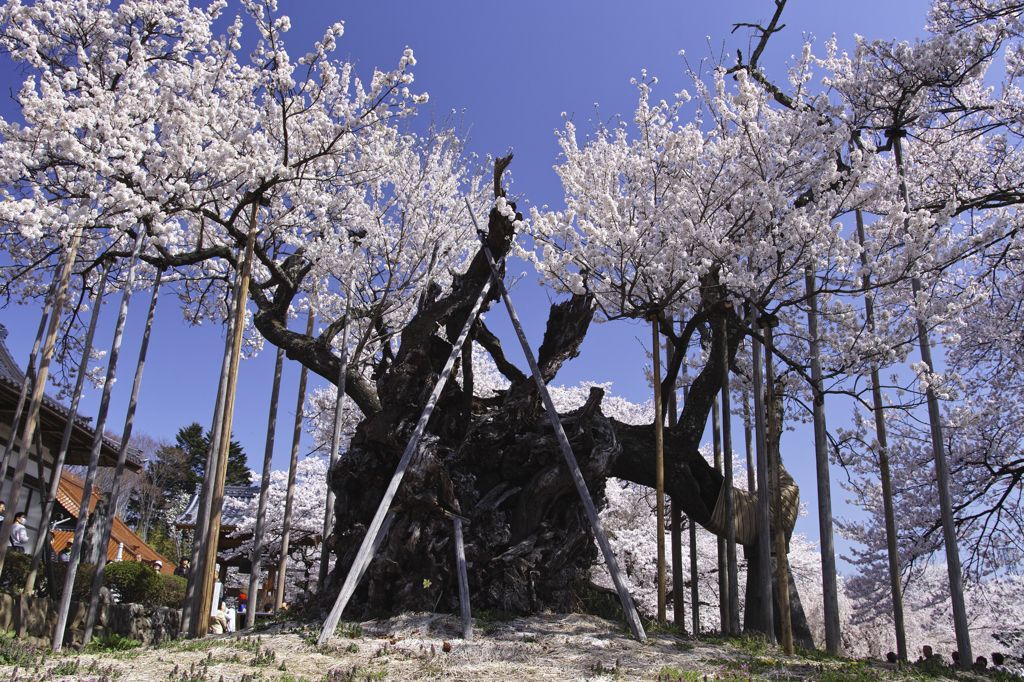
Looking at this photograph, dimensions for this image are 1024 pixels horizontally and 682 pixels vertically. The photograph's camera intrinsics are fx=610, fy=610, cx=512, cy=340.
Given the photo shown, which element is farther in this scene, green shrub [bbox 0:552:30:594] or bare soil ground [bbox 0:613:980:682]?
green shrub [bbox 0:552:30:594]

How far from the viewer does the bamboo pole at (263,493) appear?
845cm

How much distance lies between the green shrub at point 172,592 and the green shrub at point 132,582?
9.6 inches

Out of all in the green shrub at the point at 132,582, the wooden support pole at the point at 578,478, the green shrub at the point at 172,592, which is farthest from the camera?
the green shrub at the point at 172,592

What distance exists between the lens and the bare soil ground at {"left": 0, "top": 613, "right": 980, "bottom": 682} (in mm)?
4637

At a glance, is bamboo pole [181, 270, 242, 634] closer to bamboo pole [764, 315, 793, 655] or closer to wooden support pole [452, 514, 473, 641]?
wooden support pole [452, 514, 473, 641]

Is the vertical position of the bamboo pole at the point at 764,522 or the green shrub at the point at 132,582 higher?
the bamboo pole at the point at 764,522

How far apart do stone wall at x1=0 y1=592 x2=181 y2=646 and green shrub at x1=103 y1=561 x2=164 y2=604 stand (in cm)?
134

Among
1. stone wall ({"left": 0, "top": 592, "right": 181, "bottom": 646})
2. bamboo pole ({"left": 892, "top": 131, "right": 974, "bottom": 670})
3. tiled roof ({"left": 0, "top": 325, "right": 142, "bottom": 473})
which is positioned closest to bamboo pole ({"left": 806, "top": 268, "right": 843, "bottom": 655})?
bamboo pole ({"left": 892, "top": 131, "right": 974, "bottom": 670})

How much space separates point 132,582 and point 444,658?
301 inches

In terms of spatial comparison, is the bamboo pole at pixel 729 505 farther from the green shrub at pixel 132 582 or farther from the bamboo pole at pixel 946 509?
the green shrub at pixel 132 582

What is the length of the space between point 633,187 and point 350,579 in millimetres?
7646

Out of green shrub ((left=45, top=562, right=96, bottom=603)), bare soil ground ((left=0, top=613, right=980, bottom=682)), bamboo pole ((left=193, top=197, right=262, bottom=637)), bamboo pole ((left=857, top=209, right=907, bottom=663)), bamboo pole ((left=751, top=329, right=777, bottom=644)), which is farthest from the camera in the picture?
green shrub ((left=45, top=562, right=96, bottom=603))

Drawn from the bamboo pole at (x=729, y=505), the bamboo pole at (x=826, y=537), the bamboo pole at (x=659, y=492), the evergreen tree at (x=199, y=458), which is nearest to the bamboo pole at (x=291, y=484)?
the bamboo pole at (x=659, y=492)

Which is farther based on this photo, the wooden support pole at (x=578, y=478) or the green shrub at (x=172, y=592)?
the green shrub at (x=172, y=592)
